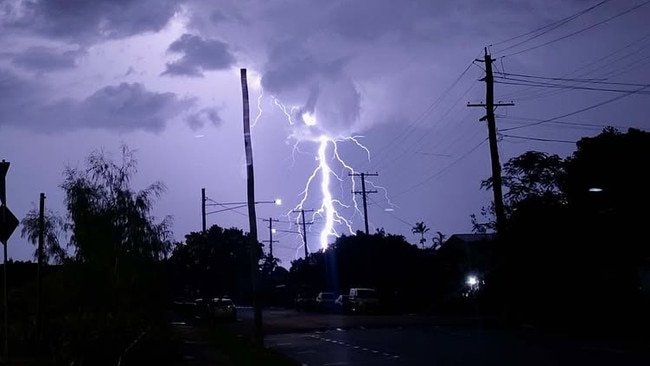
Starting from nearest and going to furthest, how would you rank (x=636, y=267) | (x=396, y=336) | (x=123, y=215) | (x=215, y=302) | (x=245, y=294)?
(x=123, y=215) → (x=396, y=336) → (x=636, y=267) → (x=215, y=302) → (x=245, y=294)

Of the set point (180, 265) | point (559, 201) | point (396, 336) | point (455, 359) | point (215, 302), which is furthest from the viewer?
point (180, 265)

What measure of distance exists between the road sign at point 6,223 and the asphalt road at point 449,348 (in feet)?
27.6

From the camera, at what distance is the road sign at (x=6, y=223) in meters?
18.7

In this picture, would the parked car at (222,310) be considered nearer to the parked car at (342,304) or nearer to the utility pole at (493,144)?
the parked car at (342,304)

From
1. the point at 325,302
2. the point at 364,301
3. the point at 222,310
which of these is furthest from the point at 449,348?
the point at 325,302

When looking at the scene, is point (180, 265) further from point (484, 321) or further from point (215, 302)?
point (484, 321)

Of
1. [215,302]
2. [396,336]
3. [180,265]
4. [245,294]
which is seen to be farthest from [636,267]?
[245,294]

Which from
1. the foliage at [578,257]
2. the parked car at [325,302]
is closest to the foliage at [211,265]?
the parked car at [325,302]

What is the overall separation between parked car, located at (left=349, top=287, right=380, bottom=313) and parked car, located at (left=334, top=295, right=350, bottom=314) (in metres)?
1.14

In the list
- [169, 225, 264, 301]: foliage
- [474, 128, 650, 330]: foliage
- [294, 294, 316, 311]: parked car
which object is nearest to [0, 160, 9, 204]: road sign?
[474, 128, 650, 330]: foliage

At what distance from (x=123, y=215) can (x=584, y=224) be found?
66.6 ft

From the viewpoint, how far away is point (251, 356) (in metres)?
23.9

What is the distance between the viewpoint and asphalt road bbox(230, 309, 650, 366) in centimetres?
2214

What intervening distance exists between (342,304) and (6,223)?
50.8 metres
